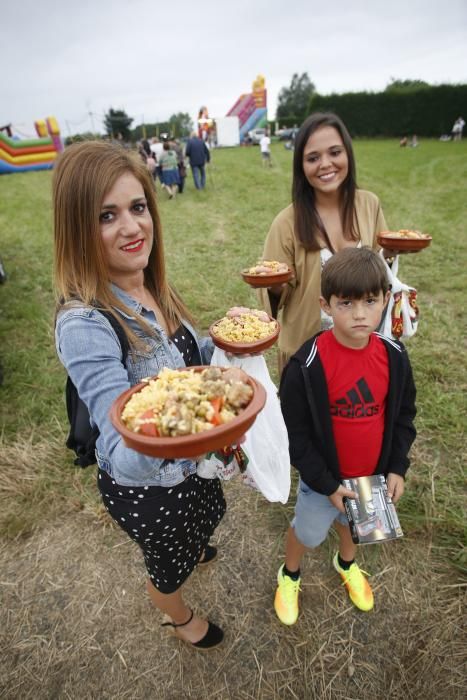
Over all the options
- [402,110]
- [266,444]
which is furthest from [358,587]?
[402,110]

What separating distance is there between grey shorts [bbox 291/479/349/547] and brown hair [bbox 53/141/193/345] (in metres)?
1.22

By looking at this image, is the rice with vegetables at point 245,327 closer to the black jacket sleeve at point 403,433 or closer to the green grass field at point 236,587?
the black jacket sleeve at point 403,433

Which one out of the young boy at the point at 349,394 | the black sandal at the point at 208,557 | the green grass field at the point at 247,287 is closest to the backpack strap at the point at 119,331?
the young boy at the point at 349,394

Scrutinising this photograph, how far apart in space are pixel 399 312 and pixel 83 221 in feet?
6.02

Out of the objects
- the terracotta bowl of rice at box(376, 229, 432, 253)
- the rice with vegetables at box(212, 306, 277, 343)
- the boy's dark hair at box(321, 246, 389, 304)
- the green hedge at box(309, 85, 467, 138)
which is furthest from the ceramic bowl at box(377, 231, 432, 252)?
the green hedge at box(309, 85, 467, 138)

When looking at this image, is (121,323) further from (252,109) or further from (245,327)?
(252,109)

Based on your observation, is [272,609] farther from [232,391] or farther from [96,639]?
[232,391]

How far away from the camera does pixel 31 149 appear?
22.3 metres

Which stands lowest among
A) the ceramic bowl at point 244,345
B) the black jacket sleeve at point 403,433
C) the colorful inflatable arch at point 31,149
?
the black jacket sleeve at point 403,433

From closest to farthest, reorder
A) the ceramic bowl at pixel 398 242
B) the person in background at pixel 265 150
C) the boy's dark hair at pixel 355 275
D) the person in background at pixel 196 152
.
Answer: the boy's dark hair at pixel 355 275, the ceramic bowl at pixel 398 242, the person in background at pixel 196 152, the person in background at pixel 265 150

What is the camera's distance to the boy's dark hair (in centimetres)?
157

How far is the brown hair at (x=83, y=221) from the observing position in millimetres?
1262

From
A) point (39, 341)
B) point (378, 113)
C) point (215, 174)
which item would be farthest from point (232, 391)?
point (378, 113)

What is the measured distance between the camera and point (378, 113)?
92.7 ft
